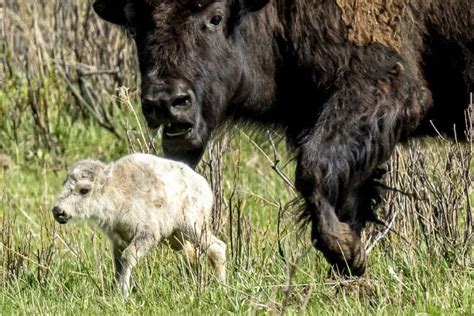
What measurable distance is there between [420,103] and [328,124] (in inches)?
20.0

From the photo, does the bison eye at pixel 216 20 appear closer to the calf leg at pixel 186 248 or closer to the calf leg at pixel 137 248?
the calf leg at pixel 186 248

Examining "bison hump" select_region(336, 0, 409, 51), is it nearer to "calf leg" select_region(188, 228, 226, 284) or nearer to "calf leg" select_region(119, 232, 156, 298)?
"calf leg" select_region(188, 228, 226, 284)

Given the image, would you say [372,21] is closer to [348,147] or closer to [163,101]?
[348,147]

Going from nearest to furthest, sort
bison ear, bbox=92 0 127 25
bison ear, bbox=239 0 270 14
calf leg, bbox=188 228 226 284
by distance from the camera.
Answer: calf leg, bbox=188 228 226 284 → bison ear, bbox=239 0 270 14 → bison ear, bbox=92 0 127 25

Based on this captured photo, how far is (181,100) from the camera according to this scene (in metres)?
7.00

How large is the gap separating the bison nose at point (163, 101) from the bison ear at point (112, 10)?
770 mm

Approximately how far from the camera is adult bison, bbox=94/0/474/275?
279 inches

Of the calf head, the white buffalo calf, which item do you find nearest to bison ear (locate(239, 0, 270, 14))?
the white buffalo calf

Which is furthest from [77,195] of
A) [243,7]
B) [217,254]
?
[243,7]

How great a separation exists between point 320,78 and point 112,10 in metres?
1.16

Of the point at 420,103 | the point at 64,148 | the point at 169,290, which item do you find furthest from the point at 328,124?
the point at 64,148

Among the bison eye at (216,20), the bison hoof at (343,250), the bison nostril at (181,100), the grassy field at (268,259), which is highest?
the bison eye at (216,20)

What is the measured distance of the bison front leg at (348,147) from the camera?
7.06 meters

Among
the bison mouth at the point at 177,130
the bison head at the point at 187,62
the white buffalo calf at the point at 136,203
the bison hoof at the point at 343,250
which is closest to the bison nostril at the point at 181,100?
the bison head at the point at 187,62
